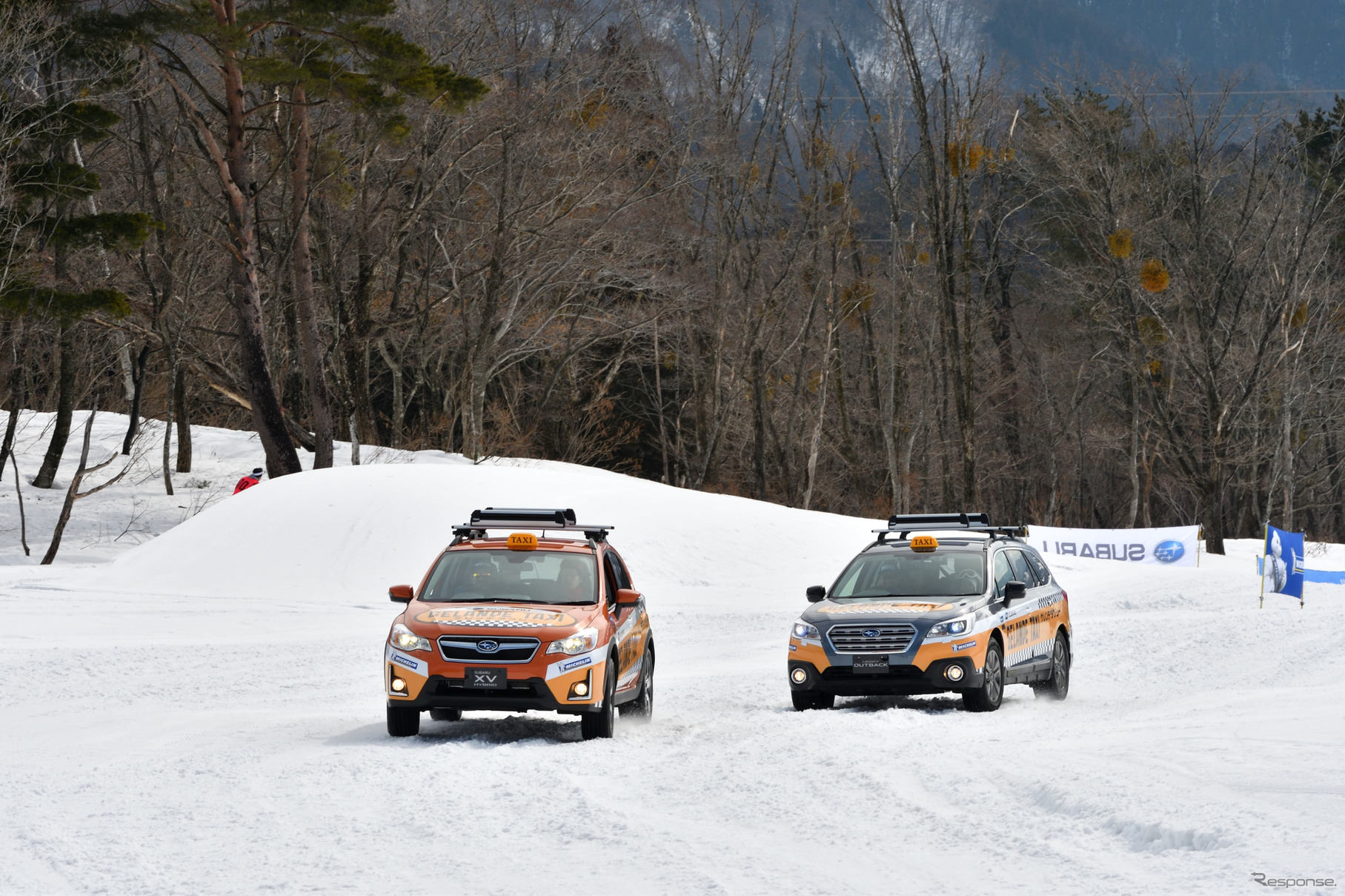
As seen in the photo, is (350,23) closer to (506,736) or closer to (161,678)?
(161,678)

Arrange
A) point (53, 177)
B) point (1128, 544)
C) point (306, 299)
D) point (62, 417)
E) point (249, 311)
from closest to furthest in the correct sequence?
point (53, 177) → point (1128, 544) → point (249, 311) → point (306, 299) → point (62, 417)

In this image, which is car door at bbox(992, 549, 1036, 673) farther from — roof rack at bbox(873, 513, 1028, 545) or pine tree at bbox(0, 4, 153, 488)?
pine tree at bbox(0, 4, 153, 488)

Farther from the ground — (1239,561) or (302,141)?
(302,141)

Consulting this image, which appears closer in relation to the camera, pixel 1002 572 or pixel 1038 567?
pixel 1002 572

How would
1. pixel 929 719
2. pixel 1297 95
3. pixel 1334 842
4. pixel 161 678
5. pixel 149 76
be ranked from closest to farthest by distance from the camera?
pixel 1334 842, pixel 929 719, pixel 161 678, pixel 149 76, pixel 1297 95

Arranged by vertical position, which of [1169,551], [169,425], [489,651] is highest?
[169,425]

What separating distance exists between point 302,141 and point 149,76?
3.89m

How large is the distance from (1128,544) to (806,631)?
18798 mm

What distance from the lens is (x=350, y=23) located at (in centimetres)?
2750

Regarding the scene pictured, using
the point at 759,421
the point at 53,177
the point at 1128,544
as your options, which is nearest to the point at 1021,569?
the point at 1128,544

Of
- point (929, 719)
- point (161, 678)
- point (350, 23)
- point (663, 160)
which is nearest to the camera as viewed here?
point (929, 719)

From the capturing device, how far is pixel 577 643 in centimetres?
997

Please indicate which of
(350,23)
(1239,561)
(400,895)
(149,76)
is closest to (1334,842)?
(400,895)

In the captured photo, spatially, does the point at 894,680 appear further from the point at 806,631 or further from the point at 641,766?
the point at 641,766
